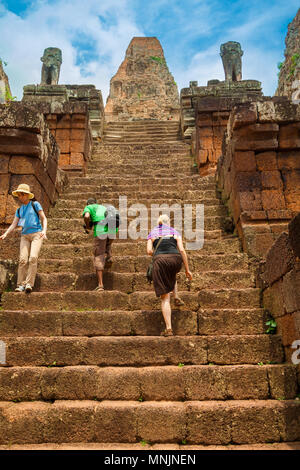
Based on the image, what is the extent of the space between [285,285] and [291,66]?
20961mm

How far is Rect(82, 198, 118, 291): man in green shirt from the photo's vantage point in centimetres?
485

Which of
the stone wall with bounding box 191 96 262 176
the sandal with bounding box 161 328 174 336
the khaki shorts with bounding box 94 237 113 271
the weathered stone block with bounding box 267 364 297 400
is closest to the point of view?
the weathered stone block with bounding box 267 364 297 400

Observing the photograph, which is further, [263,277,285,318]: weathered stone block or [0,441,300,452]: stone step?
[263,277,285,318]: weathered stone block

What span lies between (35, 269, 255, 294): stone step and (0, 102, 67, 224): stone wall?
1.78 metres

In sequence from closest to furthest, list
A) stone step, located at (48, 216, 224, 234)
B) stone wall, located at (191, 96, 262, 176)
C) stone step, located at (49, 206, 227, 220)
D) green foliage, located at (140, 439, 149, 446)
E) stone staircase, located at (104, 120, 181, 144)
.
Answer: green foliage, located at (140, 439, 149, 446) < stone step, located at (48, 216, 224, 234) < stone step, located at (49, 206, 227, 220) < stone wall, located at (191, 96, 262, 176) < stone staircase, located at (104, 120, 181, 144)

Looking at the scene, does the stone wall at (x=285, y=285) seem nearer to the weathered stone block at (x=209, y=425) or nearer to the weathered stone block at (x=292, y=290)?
the weathered stone block at (x=292, y=290)

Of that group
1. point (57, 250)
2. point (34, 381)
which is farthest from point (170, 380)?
point (57, 250)

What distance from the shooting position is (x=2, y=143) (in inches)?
255

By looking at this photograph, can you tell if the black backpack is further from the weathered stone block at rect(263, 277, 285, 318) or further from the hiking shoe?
the weathered stone block at rect(263, 277, 285, 318)

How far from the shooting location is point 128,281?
5.04 metres

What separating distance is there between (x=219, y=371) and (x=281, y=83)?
22.8 metres

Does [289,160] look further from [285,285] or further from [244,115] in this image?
[285,285]

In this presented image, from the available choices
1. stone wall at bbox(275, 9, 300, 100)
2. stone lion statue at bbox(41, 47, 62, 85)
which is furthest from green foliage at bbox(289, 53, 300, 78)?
stone lion statue at bbox(41, 47, 62, 85)
